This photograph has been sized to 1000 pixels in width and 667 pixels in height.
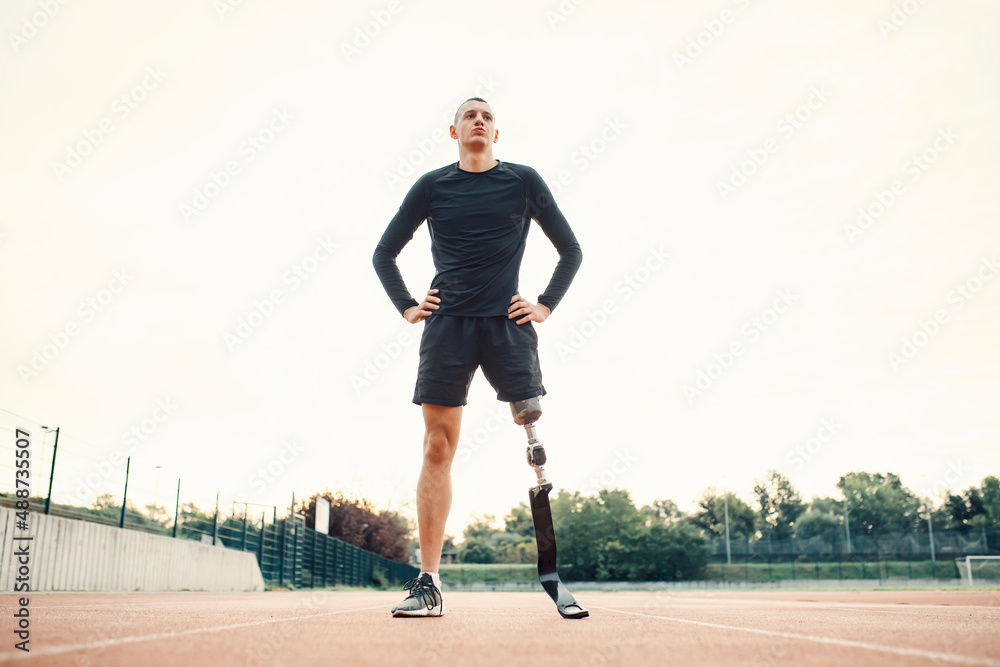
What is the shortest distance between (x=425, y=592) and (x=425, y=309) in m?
1.17

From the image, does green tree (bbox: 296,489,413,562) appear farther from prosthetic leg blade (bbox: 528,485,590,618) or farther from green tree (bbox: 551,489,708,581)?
prosthetic leg blade (bbox: 528,485,590,618)

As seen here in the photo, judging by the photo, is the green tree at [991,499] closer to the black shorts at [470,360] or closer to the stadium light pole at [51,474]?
the stadium light pole at [51,474]

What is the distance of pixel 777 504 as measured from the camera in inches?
3565

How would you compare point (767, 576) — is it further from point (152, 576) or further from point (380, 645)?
point (380, 645)

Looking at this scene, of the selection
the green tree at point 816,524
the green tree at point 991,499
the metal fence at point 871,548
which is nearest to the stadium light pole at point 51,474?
the metal fence at point 871,548

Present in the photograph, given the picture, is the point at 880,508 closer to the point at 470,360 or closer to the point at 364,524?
the point at 364,524

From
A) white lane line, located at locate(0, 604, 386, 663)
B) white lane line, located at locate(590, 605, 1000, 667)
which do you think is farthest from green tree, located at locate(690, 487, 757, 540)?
white lane line, located at locate(0, 604, 386, 663)

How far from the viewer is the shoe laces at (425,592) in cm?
286

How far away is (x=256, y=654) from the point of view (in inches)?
60.4

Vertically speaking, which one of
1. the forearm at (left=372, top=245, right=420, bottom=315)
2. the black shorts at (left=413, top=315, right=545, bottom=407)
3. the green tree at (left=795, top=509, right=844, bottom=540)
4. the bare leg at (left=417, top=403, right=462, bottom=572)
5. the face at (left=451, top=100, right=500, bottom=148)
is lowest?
the green tree at (left=795, top=509, right=844, bottom=540)

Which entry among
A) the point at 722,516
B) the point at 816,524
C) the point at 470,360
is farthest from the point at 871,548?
the point at 470,360

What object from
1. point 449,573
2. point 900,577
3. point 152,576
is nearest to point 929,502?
point 900,577

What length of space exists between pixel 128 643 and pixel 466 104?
8.64 feet

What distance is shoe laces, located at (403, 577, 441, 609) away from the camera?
2.86 meters
